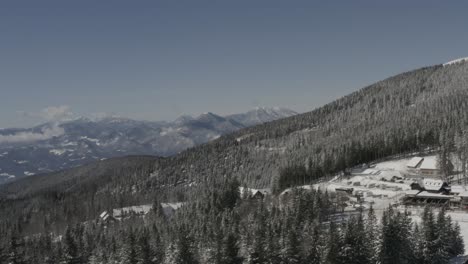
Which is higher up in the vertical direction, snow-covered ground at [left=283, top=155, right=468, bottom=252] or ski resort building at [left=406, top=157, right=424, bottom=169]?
ski resort building at [left=406, top=157, right=424, bottom=169]

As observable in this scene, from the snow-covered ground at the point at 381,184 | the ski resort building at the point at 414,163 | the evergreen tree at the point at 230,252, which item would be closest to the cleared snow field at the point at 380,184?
the snow-covered ground at the point at 381,184

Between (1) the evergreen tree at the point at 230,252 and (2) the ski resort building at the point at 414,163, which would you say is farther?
(2) the ski resort building at the point at 414,163

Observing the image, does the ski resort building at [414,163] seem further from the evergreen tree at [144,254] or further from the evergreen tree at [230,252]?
the evergreen tree at [144,254]

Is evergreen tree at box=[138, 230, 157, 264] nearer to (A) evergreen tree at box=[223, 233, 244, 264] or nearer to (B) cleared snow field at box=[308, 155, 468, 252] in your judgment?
(A) evergreen tree at box=[223, 233, 244, 264]

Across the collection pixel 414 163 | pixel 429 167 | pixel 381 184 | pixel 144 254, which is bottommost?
pixel 144 254

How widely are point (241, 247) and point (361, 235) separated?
22.1m

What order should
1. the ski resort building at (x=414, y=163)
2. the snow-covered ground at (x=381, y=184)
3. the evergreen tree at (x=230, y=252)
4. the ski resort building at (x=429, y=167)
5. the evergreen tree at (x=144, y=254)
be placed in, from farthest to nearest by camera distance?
the ski resort building at (x=414, y=163) < the ski resort building at (x=429, y=167) < the snow-covered ground at (x=381, y=184) < the evergreen tree at (x=144, y=254) < the evergreen tree at (x=230, y=252)

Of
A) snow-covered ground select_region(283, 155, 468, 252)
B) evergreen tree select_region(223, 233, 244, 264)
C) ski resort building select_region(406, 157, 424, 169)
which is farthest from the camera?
ski resort building select_region(406, 157, 424, 169)

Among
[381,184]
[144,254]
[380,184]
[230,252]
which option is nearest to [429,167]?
[381,184]

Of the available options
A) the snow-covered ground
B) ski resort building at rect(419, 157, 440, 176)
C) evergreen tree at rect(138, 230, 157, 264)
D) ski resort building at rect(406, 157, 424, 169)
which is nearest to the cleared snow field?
the snow-covered ground

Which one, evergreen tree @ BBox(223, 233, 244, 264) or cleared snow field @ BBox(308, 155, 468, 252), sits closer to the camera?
evergreen tree @ BBox(223, 233, 244, 264)

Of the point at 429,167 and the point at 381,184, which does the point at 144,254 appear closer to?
the point at 381,184

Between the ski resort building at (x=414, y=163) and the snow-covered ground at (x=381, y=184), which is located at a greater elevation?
the ski resort building at (x=414, y=163)

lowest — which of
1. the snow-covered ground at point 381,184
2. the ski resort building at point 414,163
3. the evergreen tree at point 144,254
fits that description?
the evergreen tree at point 144,254
